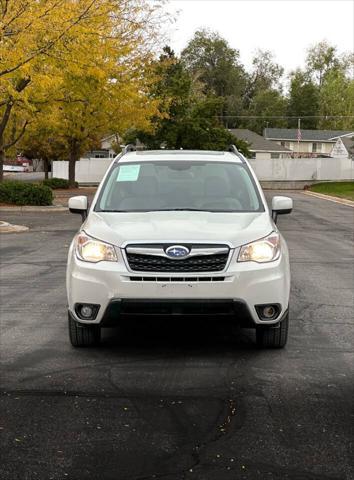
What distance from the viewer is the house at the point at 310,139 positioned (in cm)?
8800

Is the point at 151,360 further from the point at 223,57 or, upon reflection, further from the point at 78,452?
the point at 223,57

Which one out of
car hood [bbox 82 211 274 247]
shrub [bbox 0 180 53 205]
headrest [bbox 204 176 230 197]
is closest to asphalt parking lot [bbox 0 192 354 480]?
car hood [bbox 82 211 274 247]

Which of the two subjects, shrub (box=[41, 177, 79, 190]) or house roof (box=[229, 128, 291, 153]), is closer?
shrub (box=[41, 177, 79, 190])

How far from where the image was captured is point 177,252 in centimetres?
523

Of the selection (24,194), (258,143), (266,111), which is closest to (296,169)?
(258,143)

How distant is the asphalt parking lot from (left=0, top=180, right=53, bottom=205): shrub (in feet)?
54.9

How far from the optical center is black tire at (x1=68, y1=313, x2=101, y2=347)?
5777mm

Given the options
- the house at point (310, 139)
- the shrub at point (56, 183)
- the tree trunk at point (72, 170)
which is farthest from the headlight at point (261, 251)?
the house at point (310, 139)

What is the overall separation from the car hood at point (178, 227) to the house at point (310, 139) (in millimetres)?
83194

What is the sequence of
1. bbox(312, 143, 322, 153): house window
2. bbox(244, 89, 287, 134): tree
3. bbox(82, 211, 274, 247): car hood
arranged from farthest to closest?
bbox(244, 89, 287, 134): tree → bbox(312, 143, 322, 153): house window → bbox(82, 211, 274, 247): car hood

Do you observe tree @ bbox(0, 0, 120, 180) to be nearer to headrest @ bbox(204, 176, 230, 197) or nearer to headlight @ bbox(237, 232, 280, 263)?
headrest @ bbox(204, 176, 230, 197)

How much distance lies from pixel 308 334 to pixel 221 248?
1.74 m

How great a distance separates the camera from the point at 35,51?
1564cm

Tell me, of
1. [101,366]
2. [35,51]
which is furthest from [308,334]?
[35,51]
